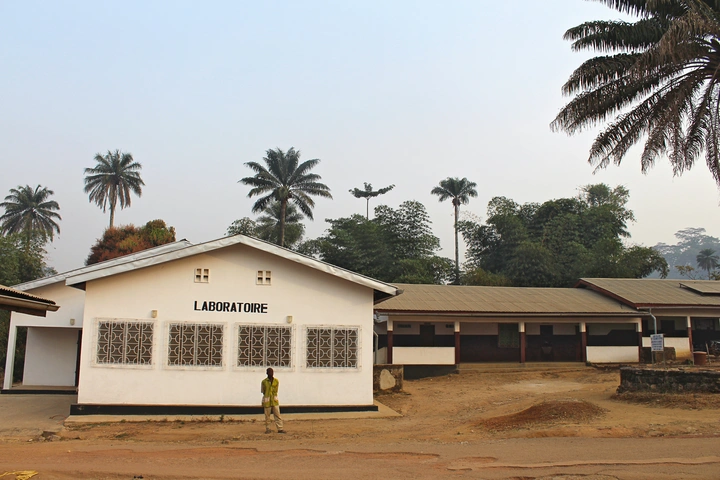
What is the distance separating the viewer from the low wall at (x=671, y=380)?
1430 cm

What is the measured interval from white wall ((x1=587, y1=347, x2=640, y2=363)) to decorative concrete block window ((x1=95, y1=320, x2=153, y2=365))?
60.0 ft

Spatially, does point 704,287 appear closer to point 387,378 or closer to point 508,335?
point 508,335

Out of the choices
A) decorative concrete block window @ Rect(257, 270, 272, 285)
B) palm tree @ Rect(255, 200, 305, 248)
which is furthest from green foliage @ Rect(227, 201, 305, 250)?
decorative concrete block window @ Rect(257, 270, 272, 285)

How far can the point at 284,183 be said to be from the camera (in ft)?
147

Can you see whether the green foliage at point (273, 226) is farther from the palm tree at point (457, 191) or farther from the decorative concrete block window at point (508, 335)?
the decorative concrete block window at point (508, 335)

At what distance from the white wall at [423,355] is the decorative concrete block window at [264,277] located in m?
9.45

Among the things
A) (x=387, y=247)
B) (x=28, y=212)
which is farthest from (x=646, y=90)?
(x=28, y=212)

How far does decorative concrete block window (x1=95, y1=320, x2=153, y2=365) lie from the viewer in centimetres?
1375

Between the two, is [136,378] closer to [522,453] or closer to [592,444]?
[522,453]

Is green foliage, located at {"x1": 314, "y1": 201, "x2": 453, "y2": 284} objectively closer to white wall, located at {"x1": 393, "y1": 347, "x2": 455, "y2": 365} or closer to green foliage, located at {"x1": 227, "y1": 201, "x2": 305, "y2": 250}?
green foliage, located at {"x1": 227, "y1": 201, "x2": 305, "y2": 250}

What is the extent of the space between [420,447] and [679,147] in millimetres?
10758

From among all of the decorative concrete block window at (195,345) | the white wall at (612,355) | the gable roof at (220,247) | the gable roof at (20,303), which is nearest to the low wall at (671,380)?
the gable roof at (220,247)

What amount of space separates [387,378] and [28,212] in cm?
4977

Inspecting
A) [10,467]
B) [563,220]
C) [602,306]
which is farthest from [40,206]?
[10,467]
